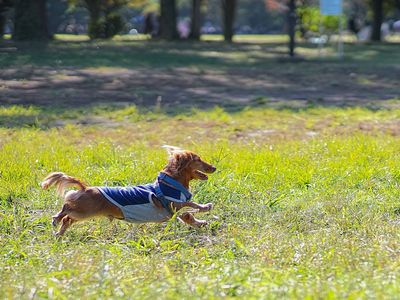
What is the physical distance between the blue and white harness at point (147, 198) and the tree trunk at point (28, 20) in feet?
63.8

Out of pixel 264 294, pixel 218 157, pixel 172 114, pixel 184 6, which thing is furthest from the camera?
pixel 184 6

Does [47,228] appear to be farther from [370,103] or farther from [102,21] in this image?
[102,21]

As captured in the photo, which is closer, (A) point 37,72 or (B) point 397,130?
(B) point 397,130

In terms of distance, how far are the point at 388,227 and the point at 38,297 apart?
3.12m

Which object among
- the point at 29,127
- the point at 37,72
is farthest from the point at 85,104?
the point at 37,72

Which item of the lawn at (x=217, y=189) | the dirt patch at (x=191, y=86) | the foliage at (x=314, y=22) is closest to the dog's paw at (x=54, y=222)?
the lawn at (x=217, y=189)

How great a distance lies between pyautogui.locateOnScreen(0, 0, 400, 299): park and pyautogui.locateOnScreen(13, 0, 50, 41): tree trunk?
6.26m

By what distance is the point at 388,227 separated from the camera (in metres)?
6.80

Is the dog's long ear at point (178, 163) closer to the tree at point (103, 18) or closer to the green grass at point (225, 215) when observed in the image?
the green grass at point (225, 215)

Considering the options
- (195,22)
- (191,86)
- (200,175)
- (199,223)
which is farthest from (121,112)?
(195,22)

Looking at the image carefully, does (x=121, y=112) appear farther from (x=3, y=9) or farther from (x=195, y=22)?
(x=195, y=22)

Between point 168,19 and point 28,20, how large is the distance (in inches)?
259

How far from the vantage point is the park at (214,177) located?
5.16 meters

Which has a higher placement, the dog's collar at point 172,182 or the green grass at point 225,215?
the dog's collar at point 172,182
